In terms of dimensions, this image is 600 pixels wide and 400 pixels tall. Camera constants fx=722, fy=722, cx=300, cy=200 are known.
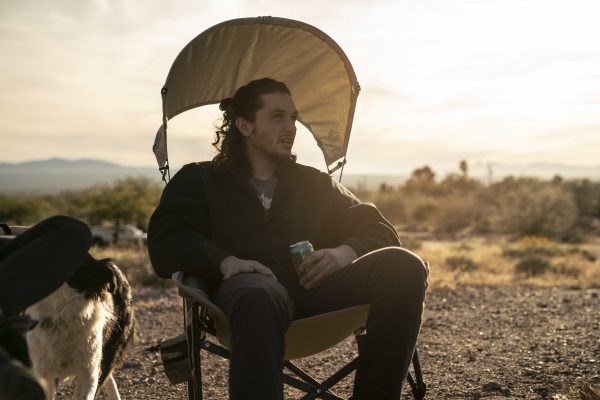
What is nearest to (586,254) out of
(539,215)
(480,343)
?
(539,215)

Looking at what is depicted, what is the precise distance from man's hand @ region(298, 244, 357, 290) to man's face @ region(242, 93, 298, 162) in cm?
76

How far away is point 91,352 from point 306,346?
38.9 inches

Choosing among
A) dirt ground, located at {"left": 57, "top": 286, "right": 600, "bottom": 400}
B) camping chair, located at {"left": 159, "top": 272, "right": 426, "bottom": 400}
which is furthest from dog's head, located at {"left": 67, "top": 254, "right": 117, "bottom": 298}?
dirt ground, located at {"left": 57, "top": 286, "right": 600, "bottom": 400}

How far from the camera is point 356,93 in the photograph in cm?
411

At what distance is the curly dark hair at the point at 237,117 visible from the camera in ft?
12.1

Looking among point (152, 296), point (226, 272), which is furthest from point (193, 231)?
point (152, 296)

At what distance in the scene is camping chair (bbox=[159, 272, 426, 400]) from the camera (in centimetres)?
280

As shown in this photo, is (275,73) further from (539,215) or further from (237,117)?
(539,215)

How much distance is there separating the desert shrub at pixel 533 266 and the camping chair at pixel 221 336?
909 centimetres

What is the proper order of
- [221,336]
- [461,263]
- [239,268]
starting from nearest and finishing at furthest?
1. [239,268]
2. [221,336]
3. [461,263]

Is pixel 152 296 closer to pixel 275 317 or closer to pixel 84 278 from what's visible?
pixel 84 278

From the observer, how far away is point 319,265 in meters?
3.02

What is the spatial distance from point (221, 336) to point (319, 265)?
501 mm

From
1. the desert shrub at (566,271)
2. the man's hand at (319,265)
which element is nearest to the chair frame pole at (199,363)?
the man's hand at (319,265)
